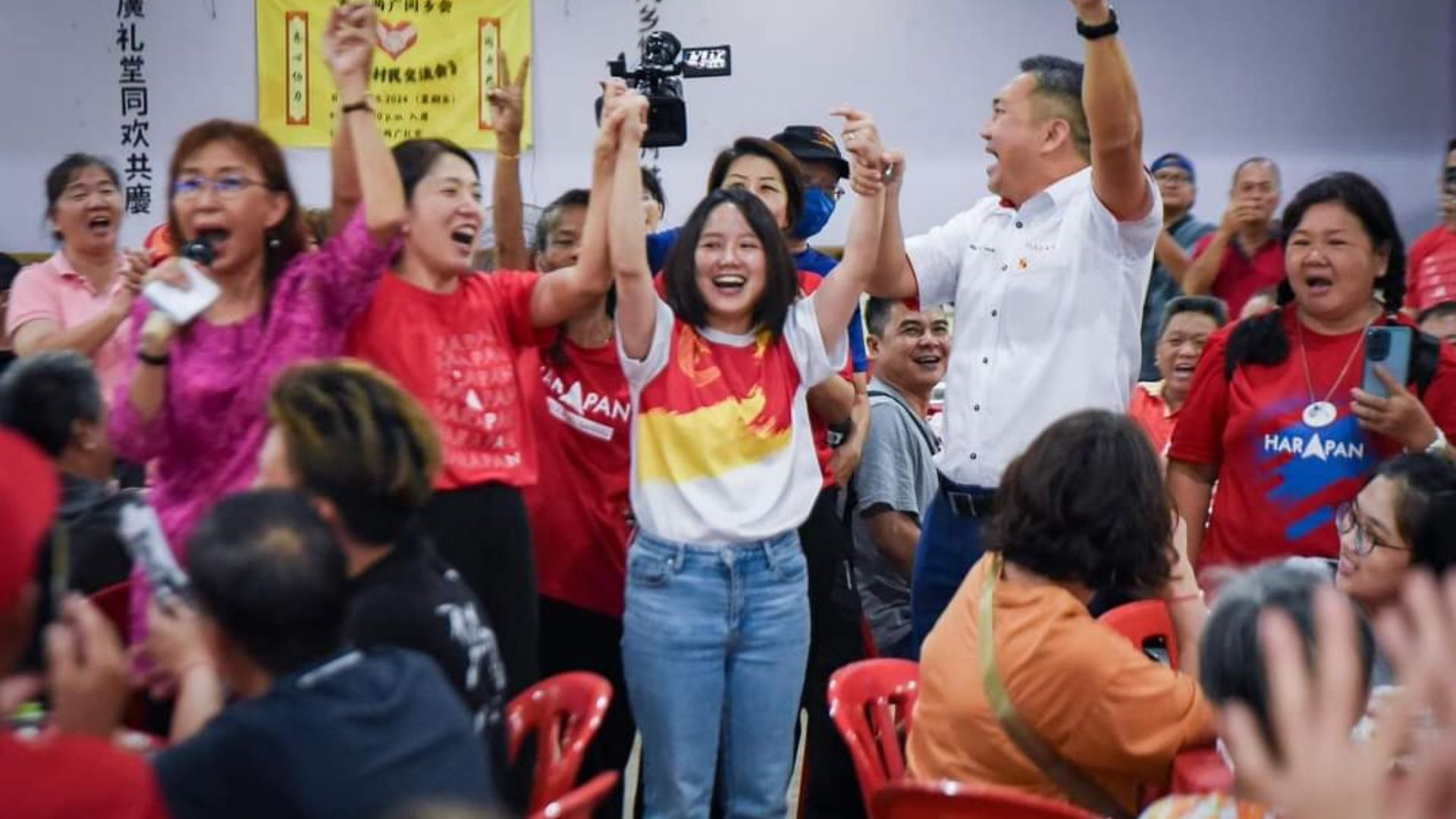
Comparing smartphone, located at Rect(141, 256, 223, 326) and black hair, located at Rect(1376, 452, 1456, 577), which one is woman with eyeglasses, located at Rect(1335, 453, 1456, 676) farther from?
smartphone, located at Rect(141, 256, 223, 326)

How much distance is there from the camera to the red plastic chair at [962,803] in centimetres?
197

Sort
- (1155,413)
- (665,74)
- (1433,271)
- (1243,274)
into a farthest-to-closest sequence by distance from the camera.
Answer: (1243,274), (1433,271), (1155,413), (665,74)

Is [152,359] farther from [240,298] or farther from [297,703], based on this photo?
[297,703]

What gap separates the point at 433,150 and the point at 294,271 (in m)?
0.40

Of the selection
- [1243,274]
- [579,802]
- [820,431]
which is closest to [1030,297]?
[820,431]

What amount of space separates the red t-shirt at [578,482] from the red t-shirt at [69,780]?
193 cm

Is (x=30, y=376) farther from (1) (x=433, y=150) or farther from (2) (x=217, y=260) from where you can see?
(1) (x=433, y=150)

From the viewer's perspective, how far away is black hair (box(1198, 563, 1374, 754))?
1782mm

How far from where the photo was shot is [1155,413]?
4.57 meters

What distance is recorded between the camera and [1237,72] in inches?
315

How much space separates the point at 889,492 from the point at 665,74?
1.15 meters

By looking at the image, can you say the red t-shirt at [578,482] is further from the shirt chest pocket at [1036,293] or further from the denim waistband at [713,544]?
the shirt chest pocket at [1036,293]

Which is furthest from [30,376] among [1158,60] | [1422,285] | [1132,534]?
[1158,60]

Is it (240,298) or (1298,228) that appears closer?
(240,298)
